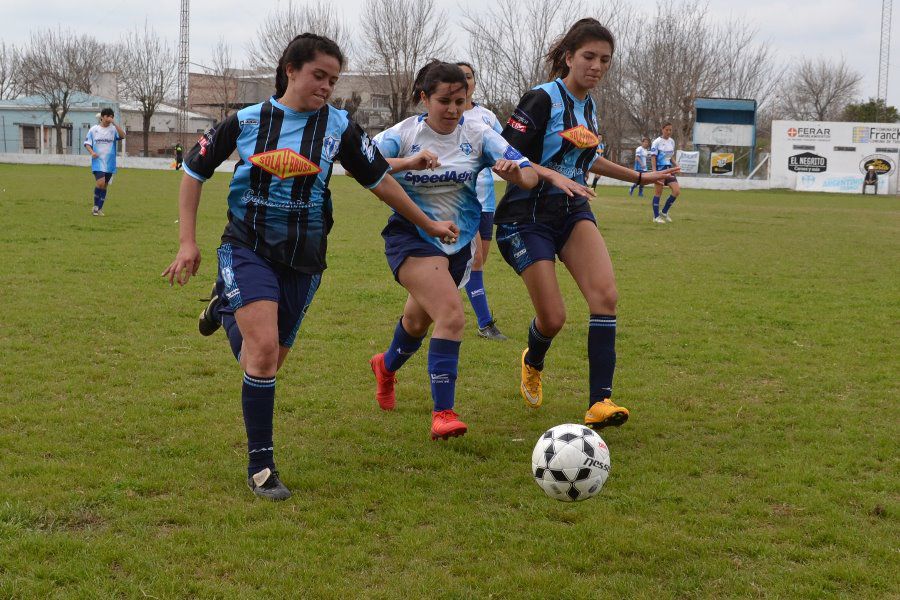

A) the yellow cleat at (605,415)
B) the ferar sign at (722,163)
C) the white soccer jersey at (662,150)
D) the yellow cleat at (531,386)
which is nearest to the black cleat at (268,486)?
the yellow cleat at (605,415)

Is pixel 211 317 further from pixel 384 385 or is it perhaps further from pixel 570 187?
pixel 570 187

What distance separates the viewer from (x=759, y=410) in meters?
5.73

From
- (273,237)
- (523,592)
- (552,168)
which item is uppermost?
(552,168)

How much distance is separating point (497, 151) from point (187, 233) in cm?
179

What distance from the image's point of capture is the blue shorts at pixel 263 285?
14.0ft

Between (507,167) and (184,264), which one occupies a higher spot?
(507,167)

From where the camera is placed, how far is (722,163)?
46.0 meters

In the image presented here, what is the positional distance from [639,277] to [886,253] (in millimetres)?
5568

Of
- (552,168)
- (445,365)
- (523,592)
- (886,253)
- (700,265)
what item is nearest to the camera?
(523,592)

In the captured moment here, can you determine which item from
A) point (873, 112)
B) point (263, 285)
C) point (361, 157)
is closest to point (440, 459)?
point (263, 285)

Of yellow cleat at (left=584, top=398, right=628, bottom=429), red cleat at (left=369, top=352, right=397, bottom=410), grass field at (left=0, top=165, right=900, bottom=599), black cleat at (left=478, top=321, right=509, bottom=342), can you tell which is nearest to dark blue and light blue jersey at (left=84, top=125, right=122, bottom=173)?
grass field at (left=0, top=165, right=900, bottom=599)

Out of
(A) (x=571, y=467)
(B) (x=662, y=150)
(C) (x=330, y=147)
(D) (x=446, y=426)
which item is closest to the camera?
(A) (x=571, y=467)

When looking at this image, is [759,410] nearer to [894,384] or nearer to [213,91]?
[894,384]

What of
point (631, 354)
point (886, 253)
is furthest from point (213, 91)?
point (631, 354)
